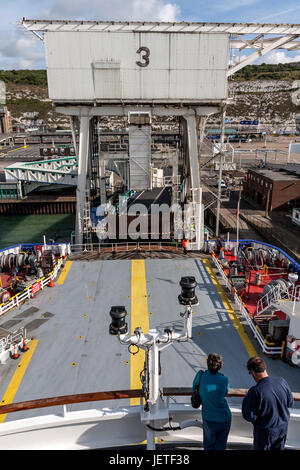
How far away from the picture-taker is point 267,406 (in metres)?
4.19

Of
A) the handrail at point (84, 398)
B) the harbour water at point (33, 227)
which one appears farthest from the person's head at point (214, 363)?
the harbour water at point (33, 227)

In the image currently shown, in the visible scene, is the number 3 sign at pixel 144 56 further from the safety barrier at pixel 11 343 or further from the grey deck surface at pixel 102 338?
the safety barrier at pixel 11 343

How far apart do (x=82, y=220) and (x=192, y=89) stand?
11.6 meters

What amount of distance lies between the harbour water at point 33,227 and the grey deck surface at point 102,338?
25149mm

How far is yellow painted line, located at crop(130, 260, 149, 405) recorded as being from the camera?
9811 mm

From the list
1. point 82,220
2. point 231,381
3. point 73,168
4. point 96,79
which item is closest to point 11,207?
point 73,168

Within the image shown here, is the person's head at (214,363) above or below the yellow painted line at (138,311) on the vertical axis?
above

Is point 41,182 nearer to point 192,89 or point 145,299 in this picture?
point 192,89

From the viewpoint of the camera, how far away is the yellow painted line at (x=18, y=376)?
904 cm

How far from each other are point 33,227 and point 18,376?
126 feet

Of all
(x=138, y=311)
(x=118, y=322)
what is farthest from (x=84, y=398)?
(x=138, y=311)

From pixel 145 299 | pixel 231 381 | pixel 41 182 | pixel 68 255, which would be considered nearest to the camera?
pixel 231 381

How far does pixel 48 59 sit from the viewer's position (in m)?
21.0

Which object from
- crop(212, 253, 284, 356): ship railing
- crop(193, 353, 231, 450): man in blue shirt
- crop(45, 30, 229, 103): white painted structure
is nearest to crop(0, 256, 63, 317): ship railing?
crop(212, 253, 284, 356): ship railing
